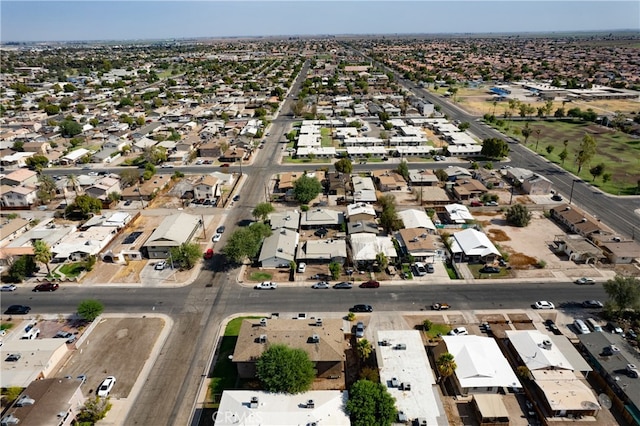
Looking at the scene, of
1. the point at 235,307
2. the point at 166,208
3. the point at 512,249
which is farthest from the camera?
the point at 166,208

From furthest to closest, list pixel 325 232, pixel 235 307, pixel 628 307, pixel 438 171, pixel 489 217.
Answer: pixel 438 171, pixel 489 217, pixel 325 232, pixel 235 307, pixel 628 307

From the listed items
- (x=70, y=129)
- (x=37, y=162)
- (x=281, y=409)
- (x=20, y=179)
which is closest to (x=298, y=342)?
(x=281, y=409)

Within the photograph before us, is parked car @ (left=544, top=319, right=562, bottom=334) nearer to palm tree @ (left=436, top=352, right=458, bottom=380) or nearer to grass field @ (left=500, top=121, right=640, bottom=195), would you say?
palm tree @ (left=436, top=352, right=458, bottom=380)

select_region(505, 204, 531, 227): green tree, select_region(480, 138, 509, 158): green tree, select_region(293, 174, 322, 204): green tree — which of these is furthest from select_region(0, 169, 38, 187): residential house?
select_region(480, 138, 509, 158): green tree

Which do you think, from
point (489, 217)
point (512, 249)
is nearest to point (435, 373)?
point (512, 249)

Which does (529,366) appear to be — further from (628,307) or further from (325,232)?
(325,232)

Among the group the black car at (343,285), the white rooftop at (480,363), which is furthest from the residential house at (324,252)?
the white rooftop at (480,363)
